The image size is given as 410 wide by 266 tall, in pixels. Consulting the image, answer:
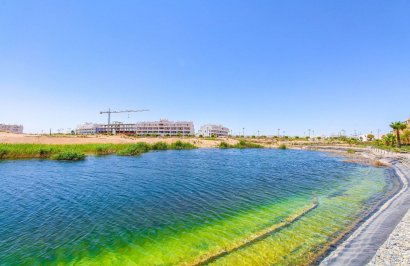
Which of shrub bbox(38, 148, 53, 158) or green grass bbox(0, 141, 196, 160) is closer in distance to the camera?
green grass bbox(0, 141, 196, 160)

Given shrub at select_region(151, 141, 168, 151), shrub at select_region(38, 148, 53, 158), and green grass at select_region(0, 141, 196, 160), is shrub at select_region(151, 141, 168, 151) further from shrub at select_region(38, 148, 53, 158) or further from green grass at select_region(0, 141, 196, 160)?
shrub at select_region(38, 148, 53, 158)

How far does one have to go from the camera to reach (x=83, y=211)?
16.7 metres

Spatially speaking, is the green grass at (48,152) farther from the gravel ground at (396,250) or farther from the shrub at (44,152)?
the gravel ground at (396,250)

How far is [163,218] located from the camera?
51.5 ft

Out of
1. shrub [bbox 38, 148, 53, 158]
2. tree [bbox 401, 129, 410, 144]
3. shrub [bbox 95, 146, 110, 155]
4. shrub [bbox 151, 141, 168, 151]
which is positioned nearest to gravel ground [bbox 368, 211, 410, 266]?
shrub [bbox 38, 148, 53, 158]

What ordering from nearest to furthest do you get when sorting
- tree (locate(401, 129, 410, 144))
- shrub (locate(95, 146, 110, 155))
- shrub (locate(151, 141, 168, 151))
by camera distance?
1. shrub (locate(95, 146, 110, 155))
2. shrub (locate(151, 141, 168, 151))
3. tree (locate(401, 129, 410, 144))

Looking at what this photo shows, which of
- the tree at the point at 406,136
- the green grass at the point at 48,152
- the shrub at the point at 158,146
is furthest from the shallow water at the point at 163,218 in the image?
the tree at the point at 406,136

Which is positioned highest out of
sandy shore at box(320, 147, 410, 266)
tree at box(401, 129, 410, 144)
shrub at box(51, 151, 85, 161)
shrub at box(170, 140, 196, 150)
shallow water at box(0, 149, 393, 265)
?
tree at box(401, 129, 410, 144)

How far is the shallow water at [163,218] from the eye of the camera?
10.9 m

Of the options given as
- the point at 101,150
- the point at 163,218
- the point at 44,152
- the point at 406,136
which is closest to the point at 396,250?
the point at 163,218

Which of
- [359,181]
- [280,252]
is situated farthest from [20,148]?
[359,181]

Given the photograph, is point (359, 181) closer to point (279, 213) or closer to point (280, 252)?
point (279, 213)

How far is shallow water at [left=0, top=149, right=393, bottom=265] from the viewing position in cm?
1089

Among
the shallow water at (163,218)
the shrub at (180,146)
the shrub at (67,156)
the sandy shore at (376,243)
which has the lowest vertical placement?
the shallow water at (163,218)
